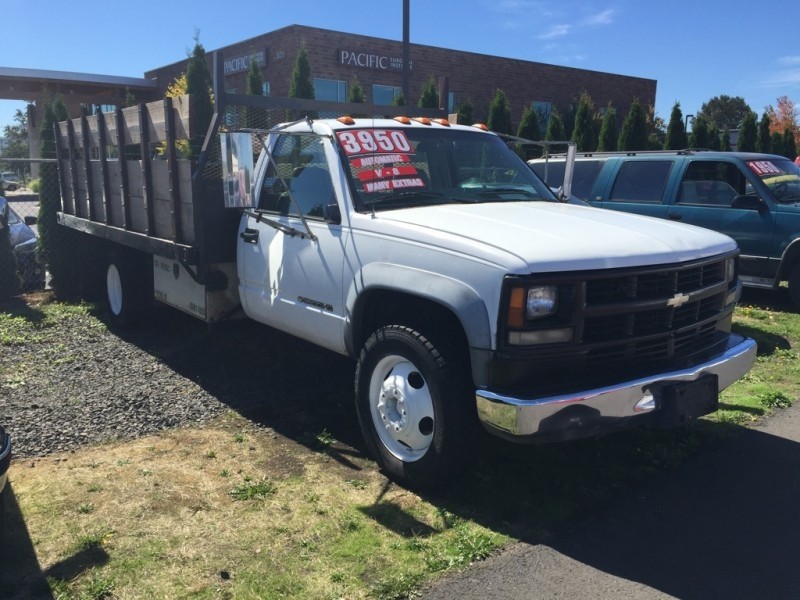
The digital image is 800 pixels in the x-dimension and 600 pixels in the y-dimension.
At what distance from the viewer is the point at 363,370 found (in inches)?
160

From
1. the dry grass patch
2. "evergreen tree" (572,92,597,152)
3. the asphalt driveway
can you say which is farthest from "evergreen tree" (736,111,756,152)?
the dry grass patch

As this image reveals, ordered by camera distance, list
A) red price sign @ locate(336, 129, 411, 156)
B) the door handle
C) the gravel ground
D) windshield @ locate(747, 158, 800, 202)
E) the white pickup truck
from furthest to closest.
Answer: windshield @ locate(747, 158, 800, 202), the door handle, the gravel ground, red price sign @ locate(336, 129, 411, 156), the white pickup truck

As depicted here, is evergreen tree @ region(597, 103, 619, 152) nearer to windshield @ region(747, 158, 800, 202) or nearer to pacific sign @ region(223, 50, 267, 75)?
windshield @ region(747, 158, 800, 202)

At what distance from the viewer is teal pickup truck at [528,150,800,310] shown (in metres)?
8.53

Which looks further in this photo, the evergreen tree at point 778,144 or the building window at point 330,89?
Answer: the evergreen tree at point 778,144

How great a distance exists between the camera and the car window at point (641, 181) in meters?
9.21

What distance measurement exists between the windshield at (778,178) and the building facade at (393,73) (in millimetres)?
12686

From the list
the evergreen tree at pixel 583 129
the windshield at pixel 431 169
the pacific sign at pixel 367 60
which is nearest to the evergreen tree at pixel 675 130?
the evergreen tree at pixel 583 129

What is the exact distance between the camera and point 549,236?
11.6ft

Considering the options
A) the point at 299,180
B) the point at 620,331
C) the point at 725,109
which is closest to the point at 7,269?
the point at 299,180

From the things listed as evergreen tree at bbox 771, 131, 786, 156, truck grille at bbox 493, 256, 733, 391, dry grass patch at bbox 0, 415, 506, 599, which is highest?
evergreen tree at bbox 771, 131, 786, 156

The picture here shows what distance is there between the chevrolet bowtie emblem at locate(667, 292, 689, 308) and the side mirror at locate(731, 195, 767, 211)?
569 centimetres

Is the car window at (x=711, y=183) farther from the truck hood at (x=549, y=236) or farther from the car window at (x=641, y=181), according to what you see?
the truck hood at (x=549, y=236)

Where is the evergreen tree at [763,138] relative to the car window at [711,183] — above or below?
above
